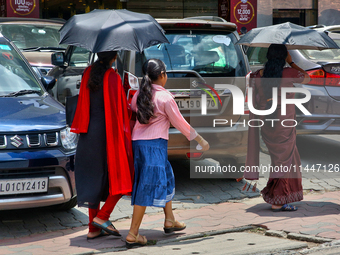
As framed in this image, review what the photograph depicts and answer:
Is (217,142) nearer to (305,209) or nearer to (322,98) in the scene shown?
(305,209)

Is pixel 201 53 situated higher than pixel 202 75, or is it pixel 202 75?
pixel 201 53

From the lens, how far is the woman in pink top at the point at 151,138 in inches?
167

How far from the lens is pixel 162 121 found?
4.31m

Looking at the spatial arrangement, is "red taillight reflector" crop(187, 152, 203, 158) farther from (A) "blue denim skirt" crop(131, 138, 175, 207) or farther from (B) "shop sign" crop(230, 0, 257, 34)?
(B) "shop sign" crop(230, 0, 257, 34)

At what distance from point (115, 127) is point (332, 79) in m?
4.06

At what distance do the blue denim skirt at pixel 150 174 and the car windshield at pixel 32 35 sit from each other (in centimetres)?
627

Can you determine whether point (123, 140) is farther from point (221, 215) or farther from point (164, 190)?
point (221, 215)

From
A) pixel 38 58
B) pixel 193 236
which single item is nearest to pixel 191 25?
pixel 193 236

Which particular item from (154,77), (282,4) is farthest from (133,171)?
(282,4)

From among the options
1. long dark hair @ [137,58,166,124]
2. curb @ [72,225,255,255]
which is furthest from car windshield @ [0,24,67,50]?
curb @ [72,225,255,255]

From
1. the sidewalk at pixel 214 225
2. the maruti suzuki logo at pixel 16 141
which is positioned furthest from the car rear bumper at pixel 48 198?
the maruti suzuki logo at pixel 16 141

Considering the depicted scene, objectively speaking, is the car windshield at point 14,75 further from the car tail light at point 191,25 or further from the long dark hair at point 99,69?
the car tail light at point 191,25

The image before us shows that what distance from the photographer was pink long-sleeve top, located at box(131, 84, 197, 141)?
4246 mm

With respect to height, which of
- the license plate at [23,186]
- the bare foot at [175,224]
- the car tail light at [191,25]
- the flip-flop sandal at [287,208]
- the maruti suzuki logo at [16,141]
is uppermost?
the car tail light at [191,25]
